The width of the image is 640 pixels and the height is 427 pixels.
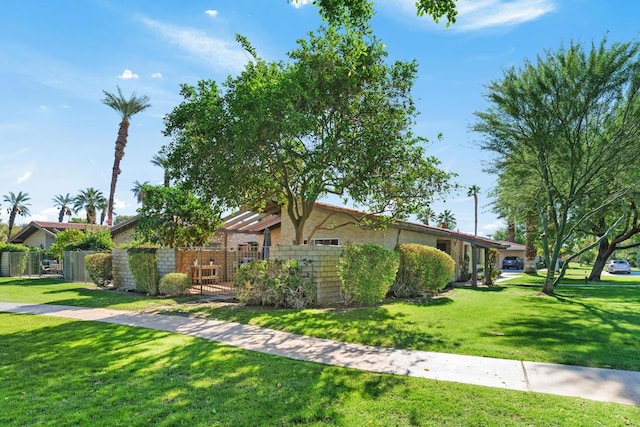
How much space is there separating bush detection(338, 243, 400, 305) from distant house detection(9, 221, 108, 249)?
32.2 m

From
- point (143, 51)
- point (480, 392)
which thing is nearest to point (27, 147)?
point (143, 51)

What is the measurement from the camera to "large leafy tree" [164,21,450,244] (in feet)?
41.9

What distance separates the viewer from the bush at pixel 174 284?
1559 centimetres

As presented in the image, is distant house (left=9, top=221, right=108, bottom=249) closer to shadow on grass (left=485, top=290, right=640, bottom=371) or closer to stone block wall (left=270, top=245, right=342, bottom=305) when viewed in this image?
stone block wall (left=270, top=245, right=342, bottom=305)

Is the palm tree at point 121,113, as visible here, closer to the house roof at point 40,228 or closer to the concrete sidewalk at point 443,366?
the house roof at point 40,228

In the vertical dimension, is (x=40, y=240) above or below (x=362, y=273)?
above

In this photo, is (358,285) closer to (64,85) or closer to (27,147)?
(64,85)

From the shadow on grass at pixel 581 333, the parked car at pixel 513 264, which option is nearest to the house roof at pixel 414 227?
the shadow on grass at pixel 581 333

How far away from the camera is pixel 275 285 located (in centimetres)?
1243

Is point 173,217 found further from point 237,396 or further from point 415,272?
point 237,396

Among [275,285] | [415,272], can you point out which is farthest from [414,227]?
[275,285]

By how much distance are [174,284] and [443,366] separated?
11.3 metres

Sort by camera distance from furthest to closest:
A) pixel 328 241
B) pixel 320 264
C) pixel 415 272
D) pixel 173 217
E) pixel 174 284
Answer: pixel 328 241 → pixel 173 217 → pixel 415 272 → pixel 174 284 → pixel 320 264

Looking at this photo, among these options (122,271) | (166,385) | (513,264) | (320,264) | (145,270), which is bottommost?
(513,264)
